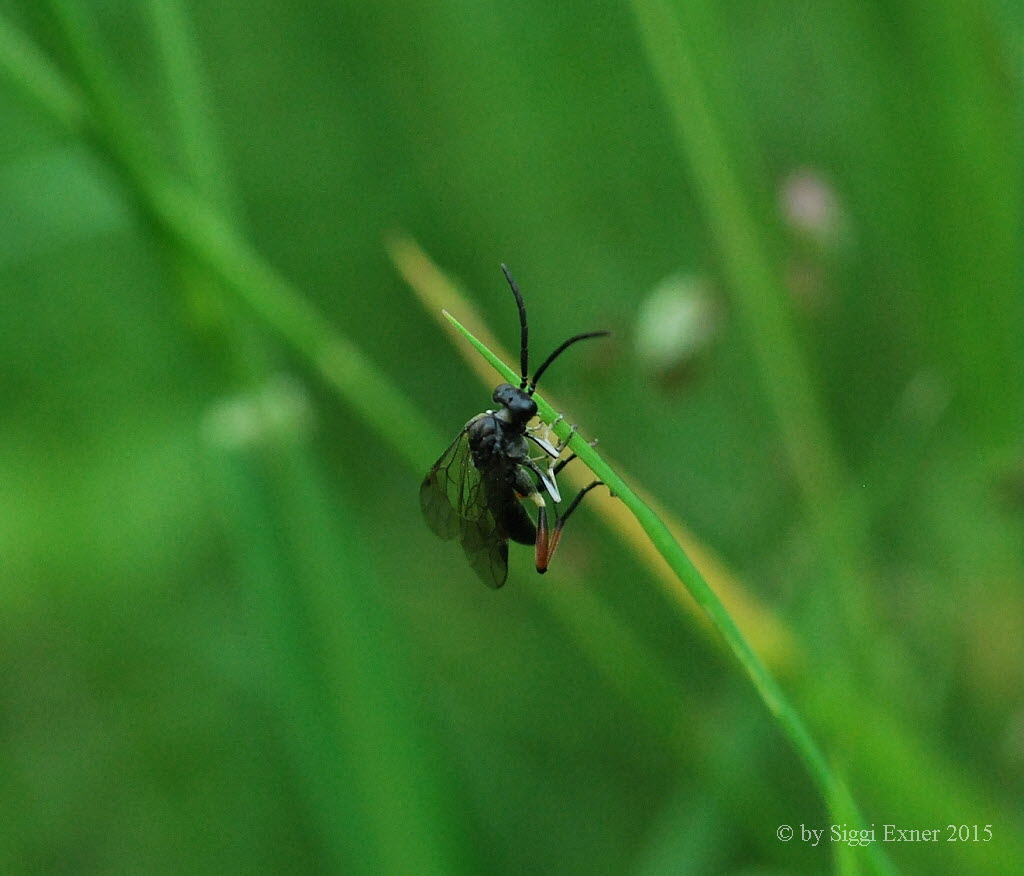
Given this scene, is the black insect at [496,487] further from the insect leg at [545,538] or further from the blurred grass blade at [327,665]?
the blurred grass blade at [327,665]

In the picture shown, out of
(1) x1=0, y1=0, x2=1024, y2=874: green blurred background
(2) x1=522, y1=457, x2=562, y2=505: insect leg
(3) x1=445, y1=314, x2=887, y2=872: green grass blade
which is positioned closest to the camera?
(3) x1=445, y1=314, x2=887, y2=872: green grass blade

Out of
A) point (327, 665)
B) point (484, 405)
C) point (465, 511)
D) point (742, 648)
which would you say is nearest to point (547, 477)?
point (465, 511)

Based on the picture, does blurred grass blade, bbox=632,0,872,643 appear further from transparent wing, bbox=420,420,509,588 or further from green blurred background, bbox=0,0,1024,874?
transparent wing, bbox=420,420,509,588

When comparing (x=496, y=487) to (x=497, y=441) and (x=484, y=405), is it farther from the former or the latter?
(x=484, y=405)

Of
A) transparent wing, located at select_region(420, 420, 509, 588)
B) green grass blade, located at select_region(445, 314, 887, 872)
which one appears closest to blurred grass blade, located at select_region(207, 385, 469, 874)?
transparent wing, located at select_region(420, 420, 509, 588)

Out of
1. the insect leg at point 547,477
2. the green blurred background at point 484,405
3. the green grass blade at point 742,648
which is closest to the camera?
the green grass blade at point 742,648

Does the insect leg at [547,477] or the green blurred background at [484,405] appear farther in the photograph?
the green blurred background at [484,405]

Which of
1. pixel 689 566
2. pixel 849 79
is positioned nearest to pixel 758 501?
pixel 849 79

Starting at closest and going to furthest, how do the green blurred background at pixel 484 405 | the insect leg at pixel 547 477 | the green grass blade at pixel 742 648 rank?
1. the green grass blade at pixel 742 648
2. the insect leg at pixel 547 477
3. the green blurred background at pixel 484 405

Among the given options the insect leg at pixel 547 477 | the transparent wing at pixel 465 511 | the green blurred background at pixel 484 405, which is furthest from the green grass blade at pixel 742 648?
the transparent wing at pixel 465 511
